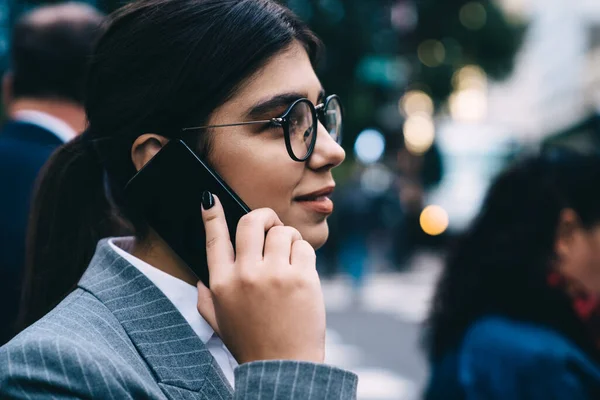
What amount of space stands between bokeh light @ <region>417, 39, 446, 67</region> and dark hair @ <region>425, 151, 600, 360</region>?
66.9 feet

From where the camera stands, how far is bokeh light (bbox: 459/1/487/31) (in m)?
22.2

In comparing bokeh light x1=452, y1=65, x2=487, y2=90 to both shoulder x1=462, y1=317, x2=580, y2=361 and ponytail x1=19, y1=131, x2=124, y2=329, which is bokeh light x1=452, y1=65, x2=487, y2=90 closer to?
shoulder x1=462, y1=317, x2=580, y2=361

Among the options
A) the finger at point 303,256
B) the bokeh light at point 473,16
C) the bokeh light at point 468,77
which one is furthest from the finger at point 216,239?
the bokeh light at point 473,16

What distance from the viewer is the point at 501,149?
24469mm

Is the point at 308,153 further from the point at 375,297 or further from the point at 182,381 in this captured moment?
the point at 375,297

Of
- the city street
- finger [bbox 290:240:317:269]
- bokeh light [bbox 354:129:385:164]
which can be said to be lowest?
the city street

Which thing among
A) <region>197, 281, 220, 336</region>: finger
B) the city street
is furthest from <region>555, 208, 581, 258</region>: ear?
the city street

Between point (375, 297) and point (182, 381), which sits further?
point (375, 297)

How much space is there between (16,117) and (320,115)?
1.50 m

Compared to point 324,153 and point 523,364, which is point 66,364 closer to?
point 324,153

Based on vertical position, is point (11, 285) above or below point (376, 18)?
below

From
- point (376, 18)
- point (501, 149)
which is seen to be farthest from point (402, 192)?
point (501, 149)

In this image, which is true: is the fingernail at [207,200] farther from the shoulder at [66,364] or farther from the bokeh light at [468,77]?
the bokeh light at [468,77]

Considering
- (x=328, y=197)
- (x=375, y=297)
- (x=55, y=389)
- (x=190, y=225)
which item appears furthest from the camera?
(x=375, y=297)
